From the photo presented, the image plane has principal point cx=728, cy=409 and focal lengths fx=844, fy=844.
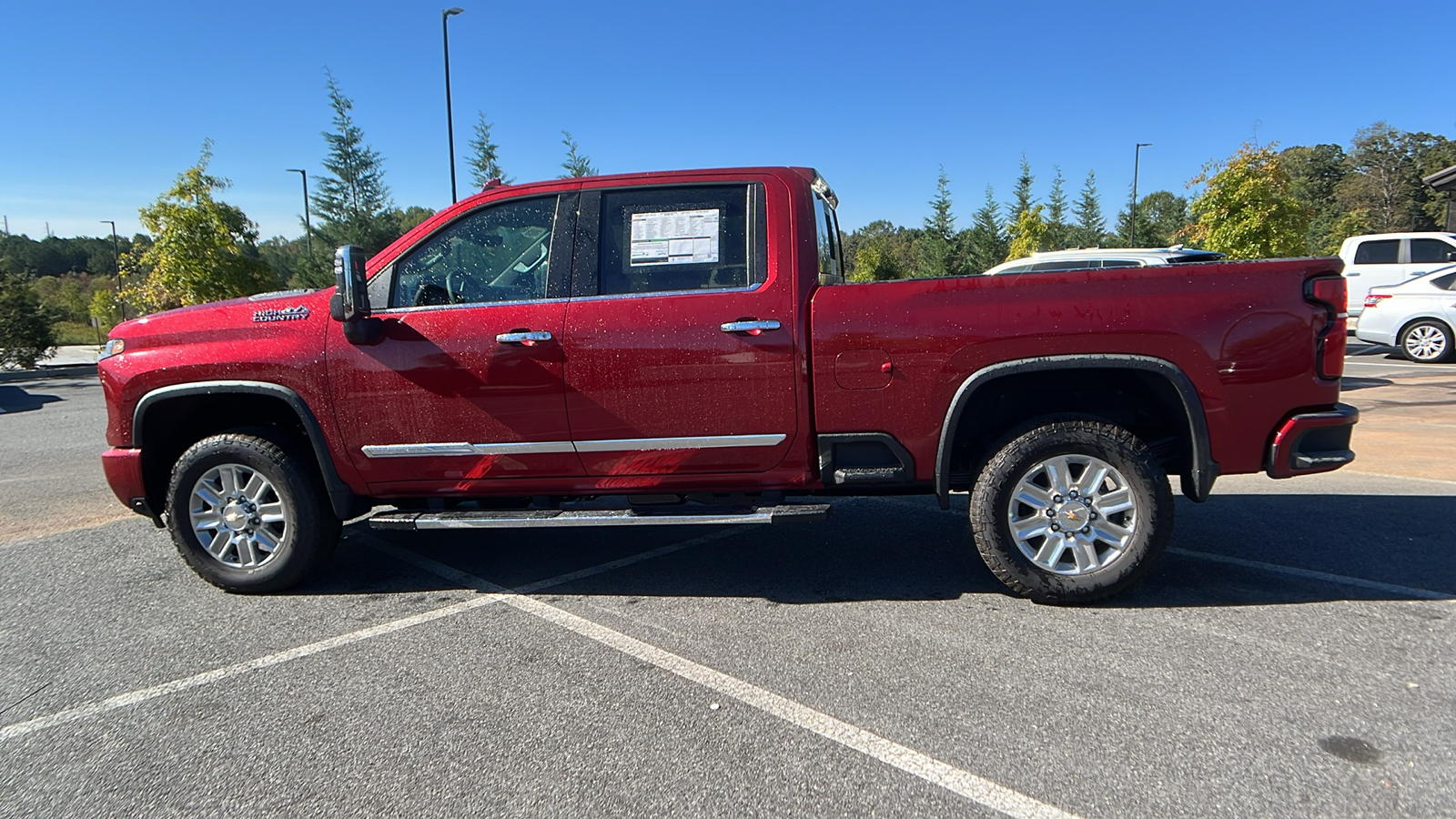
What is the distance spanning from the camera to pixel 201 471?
4.29 metres

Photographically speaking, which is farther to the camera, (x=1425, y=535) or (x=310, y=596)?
(x=1425, y=535)

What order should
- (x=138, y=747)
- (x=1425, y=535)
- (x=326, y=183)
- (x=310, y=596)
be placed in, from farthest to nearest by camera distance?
(x=326, y=183) < (x=1425, y=535) < (x=310, y=596) < (x=138, y=747)

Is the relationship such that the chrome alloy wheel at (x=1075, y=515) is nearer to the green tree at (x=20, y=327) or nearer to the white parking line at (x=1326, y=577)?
the white parking line at (x=1326, y=577)

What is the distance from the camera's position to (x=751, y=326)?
384 centimetres

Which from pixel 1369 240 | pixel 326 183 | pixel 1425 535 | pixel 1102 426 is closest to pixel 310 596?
pixel 1102 426

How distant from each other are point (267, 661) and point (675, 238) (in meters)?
2.59

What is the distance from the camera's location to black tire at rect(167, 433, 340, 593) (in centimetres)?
424

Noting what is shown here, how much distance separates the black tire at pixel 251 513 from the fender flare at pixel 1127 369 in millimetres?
3157

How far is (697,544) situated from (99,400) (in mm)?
14524

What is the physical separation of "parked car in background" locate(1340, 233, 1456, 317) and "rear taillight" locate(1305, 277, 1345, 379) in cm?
1640

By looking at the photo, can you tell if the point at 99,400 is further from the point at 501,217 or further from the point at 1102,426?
the point at 1102,426

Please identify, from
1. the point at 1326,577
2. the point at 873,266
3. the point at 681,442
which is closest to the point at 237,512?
the point at 681,442

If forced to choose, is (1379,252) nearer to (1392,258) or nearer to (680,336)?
(1392,258)

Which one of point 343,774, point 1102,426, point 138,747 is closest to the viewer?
point 343,774
